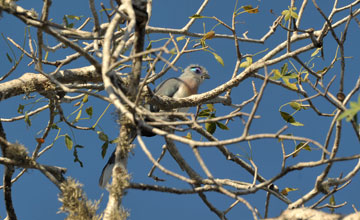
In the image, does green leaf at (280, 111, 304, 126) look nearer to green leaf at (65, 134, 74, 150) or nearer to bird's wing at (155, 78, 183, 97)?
green leaf at (65, 134, 74, 150)

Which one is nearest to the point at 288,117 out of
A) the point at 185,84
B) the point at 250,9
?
the point at 250,9

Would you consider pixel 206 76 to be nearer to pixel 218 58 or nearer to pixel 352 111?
pixel 218 58

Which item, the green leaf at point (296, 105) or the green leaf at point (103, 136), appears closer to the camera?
the green leaf at point (103, 136)

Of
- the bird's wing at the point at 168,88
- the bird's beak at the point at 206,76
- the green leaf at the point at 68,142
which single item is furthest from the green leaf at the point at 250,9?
the bird's beak at the point at 206,76

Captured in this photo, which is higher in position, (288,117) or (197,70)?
(197,70)

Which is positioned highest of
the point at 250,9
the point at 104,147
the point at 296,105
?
the point at 250,9

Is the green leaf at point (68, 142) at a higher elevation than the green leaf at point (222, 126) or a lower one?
lower

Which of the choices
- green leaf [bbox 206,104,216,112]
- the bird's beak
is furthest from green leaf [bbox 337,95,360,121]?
the bird's beak

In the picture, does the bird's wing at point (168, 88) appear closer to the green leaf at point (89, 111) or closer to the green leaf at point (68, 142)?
the green leaf at point (89, 111)

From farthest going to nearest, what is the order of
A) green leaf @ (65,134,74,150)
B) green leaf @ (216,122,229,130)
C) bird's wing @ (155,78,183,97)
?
1. bird's wing @ (155,78,183,97)
2. green leaf @ (216,122,229,130)
3. green leaf @ (65,134,74,150)

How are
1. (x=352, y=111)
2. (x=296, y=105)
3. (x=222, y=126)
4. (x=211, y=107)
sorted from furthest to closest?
(x=211, y=107)
(x=222, y=126)
(x=296, y=105)
(x=352, y=111)

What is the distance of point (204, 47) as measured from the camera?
12.0 ft

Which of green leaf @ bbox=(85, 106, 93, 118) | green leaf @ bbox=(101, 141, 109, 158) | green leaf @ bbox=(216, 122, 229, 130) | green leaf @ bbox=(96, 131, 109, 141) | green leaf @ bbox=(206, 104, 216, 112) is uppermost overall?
green leaf @ bbox=(206, 104, 216, 112)

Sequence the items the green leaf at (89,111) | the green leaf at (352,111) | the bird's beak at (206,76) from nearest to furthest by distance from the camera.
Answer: the green leaf at (352,111)
the green leaf at (89,111)
the bird's beak at (206,76)
